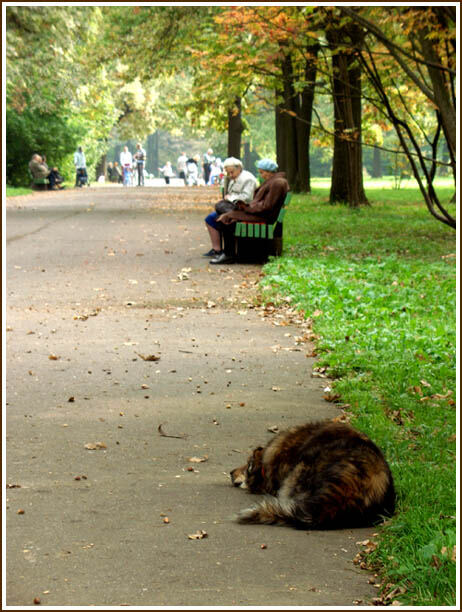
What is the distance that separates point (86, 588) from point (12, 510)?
119 centimetres

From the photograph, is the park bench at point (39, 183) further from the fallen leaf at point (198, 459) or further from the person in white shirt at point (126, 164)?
the fallen leaf at point (198, 459)

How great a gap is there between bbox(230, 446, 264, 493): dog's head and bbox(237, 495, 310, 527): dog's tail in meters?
0.43

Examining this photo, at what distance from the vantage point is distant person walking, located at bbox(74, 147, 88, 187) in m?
45.0

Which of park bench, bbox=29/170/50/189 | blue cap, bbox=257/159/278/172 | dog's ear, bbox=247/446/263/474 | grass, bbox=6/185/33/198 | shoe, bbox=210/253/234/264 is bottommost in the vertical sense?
dog's ear, bbox=247/446/263/474

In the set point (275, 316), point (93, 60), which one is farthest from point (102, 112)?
point (275, 316)

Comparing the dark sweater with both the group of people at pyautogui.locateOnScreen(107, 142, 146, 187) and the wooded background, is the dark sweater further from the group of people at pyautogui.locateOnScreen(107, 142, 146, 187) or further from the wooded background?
the group of people at pyautogui.locateOnScreen(107, 142, 146, 187)

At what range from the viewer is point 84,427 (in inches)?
258

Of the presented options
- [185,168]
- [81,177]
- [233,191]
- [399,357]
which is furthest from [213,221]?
[185,168]

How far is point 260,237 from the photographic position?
589 inches

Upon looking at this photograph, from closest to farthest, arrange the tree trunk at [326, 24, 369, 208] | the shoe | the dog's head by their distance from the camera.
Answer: the dog's head < the shoe < the tree trunk at [326, 24, 369, 208]

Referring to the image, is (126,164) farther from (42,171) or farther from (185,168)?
(42,171)

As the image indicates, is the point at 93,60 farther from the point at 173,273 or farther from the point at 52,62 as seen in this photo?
the point at 173,273

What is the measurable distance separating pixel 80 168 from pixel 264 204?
107 feet

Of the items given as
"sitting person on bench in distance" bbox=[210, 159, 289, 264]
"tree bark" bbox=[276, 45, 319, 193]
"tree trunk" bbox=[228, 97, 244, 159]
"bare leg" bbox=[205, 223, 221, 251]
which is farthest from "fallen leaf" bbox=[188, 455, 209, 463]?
"tree trunk" bbox=[228, 97, 244, 159]
